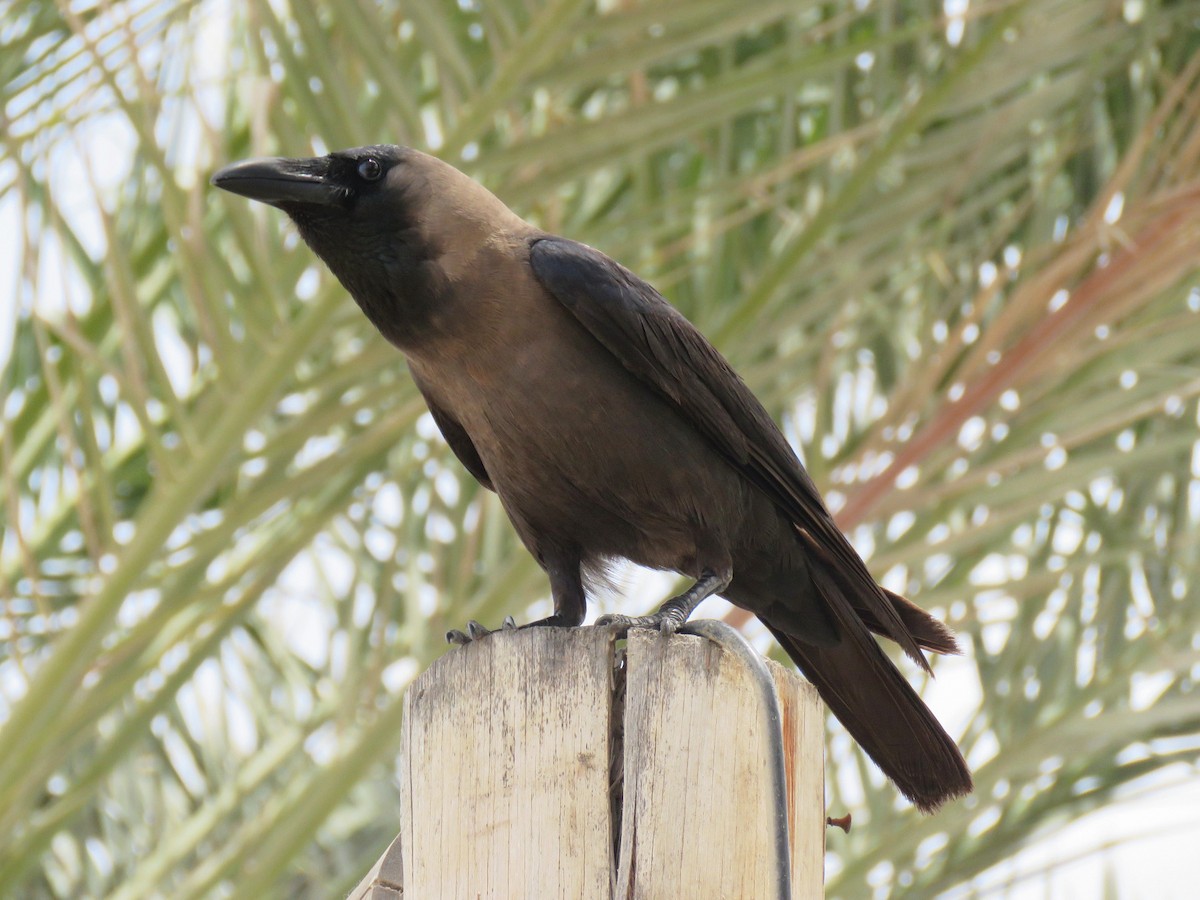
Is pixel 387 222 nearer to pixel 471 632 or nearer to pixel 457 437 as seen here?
pixel 457 437

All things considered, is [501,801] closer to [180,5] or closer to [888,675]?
[888,675]

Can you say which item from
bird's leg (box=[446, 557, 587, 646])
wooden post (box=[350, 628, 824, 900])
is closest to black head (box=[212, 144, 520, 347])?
bird's leg (box=[446, 557, 587, 646])

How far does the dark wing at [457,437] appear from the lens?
2.89m

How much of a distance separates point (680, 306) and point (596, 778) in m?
2.12

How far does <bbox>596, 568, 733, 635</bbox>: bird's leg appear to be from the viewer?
200cm

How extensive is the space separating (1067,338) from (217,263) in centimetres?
157

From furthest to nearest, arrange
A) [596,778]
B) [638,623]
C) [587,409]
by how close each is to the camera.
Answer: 1. [587,409]
2. [638,623]
3. [596,778]

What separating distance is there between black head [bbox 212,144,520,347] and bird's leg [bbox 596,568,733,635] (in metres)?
0.65

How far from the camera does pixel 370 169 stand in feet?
9.09

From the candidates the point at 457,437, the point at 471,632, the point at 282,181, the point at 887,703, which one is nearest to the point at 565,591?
the point at 457,437

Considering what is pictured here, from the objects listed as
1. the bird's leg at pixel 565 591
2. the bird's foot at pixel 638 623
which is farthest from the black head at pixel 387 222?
the bird's foot at pixel 638 623

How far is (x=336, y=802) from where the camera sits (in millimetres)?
3094

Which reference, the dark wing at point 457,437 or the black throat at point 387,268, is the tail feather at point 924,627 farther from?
the black throat at point 387,268

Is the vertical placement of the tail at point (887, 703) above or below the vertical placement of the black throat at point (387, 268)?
below
